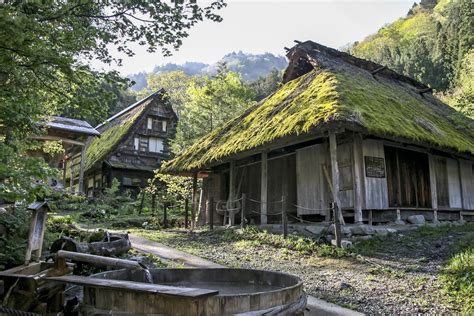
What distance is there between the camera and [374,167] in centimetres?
1047

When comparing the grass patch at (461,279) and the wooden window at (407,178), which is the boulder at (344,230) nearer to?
the grass patch at (461,279)

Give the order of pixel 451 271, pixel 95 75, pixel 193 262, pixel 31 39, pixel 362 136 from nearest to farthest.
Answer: pixel 31 39, pixel 95 75, pixel 451 271, pixel 193 262, pixel 362 136

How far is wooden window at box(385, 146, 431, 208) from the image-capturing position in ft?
37.4

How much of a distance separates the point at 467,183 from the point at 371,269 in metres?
8.77

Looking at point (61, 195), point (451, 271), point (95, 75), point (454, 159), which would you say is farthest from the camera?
point (61, 195)

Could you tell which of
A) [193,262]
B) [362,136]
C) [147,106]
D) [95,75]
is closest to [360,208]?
[362,136]

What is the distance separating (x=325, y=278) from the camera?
6.89 m

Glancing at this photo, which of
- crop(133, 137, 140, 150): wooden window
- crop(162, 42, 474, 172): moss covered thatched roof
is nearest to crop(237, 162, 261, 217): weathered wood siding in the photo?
crop(162, 42, 474, 172): moss covered thatched roof

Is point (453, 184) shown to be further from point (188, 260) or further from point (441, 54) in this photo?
point (441, 54)

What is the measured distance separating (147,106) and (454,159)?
19954 mm

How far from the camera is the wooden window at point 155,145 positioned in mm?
27928

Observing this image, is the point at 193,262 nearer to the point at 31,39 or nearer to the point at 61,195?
the point at 31,39

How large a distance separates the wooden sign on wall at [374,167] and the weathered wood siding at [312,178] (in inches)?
43.2

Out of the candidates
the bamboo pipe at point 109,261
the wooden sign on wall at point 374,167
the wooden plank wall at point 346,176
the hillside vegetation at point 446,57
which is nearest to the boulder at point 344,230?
the wooden plank wall at point 346,176
